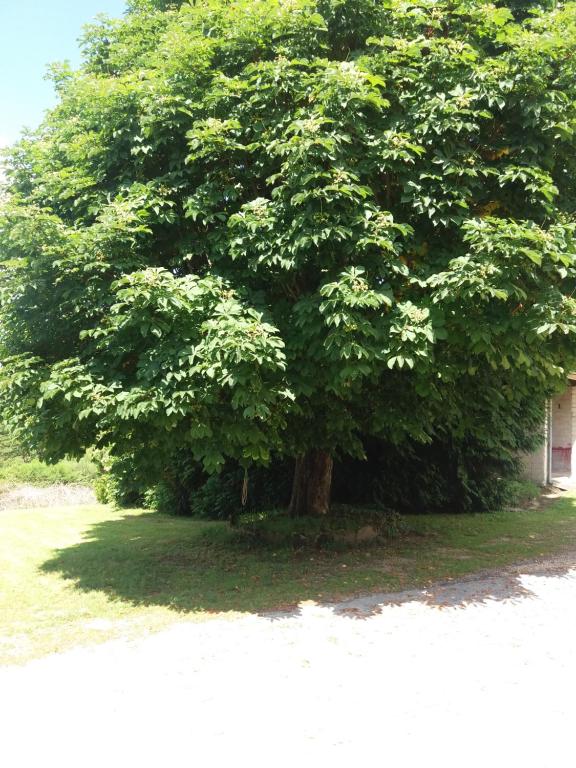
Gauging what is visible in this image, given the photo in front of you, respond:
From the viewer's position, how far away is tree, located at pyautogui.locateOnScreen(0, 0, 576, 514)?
571 cm

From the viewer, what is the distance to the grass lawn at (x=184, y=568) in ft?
19.6

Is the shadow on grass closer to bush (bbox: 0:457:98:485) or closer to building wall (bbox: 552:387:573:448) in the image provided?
building wall (bbox: 552:387:573:448)

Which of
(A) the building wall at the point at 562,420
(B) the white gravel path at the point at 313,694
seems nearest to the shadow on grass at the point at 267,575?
(B) the white gravel path at the point at 313,694

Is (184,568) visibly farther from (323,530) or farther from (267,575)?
(323,530)

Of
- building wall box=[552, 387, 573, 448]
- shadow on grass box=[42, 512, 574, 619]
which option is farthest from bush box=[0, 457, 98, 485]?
building wall box=[552, 387, 573, 448]

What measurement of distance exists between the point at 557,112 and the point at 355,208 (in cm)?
232

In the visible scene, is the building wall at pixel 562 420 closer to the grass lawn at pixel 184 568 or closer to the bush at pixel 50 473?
the grass lawn at pixel 184 568

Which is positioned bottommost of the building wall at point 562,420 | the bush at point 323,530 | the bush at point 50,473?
the bush at point 50,473

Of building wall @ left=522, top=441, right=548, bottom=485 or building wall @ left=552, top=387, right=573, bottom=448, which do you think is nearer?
building wall @ left=522, top=441, right=548, bottom=485

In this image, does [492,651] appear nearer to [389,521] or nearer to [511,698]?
[511,698]

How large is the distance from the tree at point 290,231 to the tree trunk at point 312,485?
2735mm

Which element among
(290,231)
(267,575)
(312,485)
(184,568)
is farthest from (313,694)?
(312,485)

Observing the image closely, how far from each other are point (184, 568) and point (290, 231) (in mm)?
5157

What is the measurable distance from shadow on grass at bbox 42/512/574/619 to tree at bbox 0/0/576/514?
1710 mm
